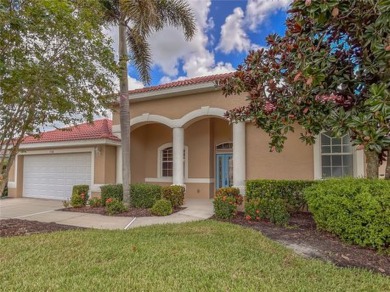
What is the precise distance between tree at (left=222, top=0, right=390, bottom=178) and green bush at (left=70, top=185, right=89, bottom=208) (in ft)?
26.3

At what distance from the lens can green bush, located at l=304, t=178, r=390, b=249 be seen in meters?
5.97

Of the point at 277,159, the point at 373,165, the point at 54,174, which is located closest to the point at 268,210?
the point at 277,159

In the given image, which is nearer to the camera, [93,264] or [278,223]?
[93,264]

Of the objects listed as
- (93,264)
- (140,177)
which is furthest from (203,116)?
(93,264)

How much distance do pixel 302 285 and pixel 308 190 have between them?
410 centimetres

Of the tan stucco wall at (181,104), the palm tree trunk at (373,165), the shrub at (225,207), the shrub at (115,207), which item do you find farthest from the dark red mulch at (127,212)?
the palm tree trunk at (373,165)

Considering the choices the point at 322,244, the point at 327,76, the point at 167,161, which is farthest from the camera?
the point at 167,161

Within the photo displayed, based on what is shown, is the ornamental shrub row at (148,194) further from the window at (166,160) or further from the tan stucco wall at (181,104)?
the window at (166,160)

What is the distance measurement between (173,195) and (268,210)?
407 centimetres

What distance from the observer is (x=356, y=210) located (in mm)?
6336

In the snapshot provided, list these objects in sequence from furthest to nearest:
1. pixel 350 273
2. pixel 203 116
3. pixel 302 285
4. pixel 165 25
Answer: pixel 203 116
pixel 165 25
pixel 350 273
pixel 302 285

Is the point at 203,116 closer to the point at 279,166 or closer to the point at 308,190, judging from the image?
the point at 279,166

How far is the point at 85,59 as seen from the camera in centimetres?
799

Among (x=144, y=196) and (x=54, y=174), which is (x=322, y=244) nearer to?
(x=144, y=196)
